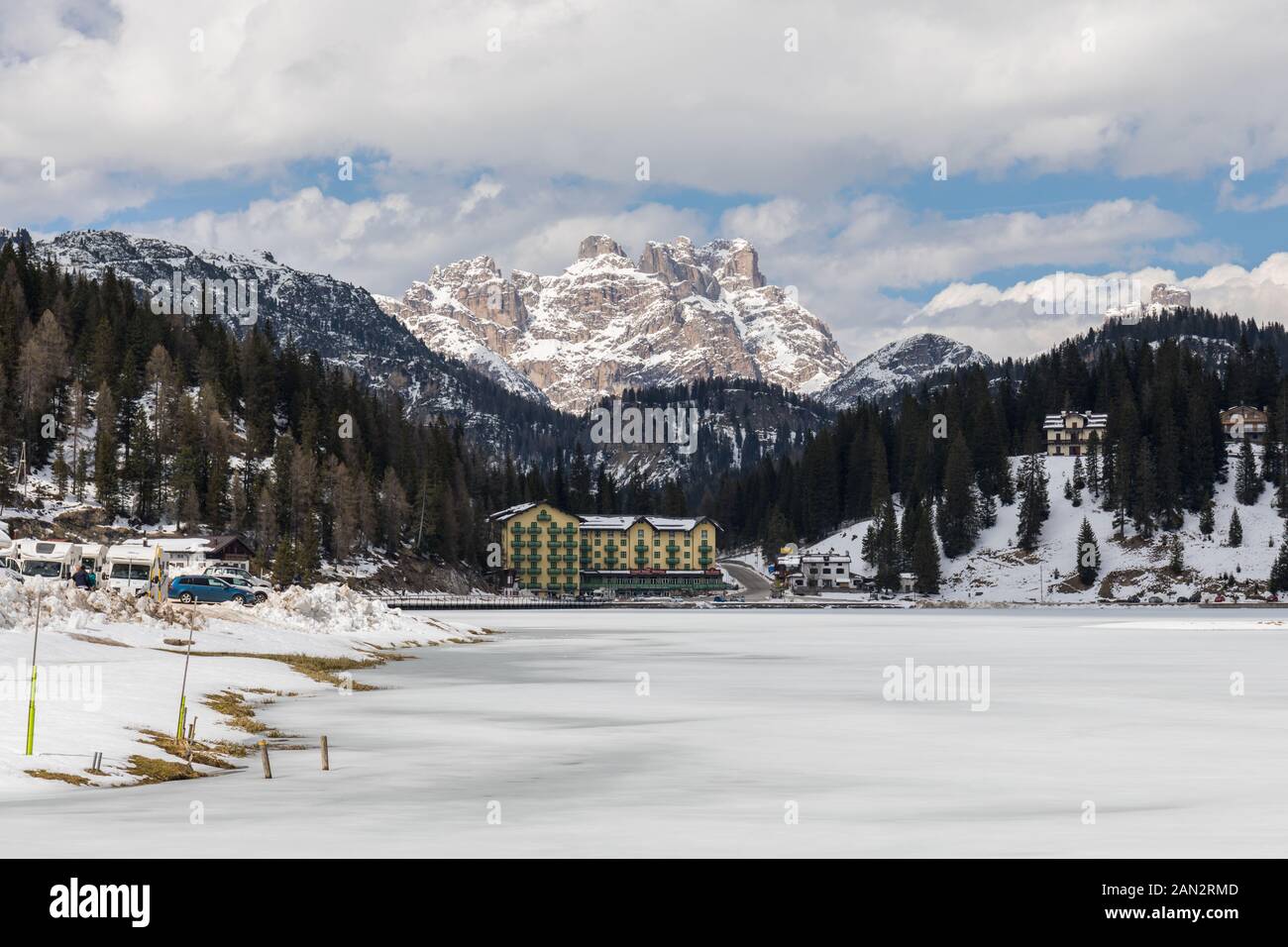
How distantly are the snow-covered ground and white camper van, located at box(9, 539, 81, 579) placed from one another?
2899 cm

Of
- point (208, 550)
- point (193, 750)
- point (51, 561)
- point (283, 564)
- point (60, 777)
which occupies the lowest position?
point (193, 750)

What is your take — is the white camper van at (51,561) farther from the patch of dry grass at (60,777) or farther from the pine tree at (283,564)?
the patch of dry grass at (60,777)

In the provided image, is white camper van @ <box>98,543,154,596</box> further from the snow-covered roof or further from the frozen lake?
the frozen lake

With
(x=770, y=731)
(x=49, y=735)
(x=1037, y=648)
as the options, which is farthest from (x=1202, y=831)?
(x=1037, y=648)

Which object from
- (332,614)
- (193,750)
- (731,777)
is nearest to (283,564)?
(332,614)

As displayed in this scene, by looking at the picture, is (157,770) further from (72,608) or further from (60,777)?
(72,608)

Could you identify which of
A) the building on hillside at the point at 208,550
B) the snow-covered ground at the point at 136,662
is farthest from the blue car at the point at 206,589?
the building on hillside at the point at 208,550

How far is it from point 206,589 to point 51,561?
2088 centimetres

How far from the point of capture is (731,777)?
30.8 m

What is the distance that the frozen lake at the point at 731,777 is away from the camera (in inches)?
872

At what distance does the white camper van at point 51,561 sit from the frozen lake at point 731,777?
2119 inches

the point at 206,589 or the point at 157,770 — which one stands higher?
the point at 206,589

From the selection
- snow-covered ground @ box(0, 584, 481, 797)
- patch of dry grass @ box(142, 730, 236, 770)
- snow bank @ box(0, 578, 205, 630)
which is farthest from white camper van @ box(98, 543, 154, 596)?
patch of dry grass @ box(142, 730, 236, 770)
